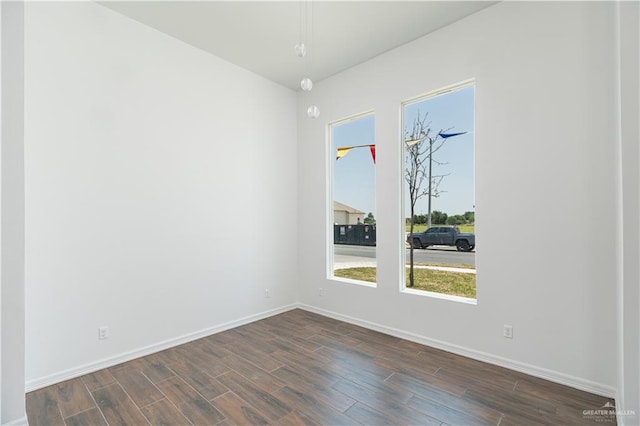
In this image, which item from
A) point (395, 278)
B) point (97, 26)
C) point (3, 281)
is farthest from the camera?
point (395, 278)

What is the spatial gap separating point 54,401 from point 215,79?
348 cm

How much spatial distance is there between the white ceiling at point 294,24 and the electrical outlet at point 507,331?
3010 mm

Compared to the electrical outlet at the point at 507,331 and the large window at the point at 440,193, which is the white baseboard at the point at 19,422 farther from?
the electrical outlet at the point at 507,331

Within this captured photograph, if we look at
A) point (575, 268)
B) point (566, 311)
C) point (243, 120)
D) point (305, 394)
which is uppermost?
point (243, 120)

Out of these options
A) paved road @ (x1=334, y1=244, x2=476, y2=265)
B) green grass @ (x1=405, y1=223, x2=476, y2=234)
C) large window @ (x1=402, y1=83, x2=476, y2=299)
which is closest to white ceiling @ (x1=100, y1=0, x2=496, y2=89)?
large window @ (x1=402, y1=83, x2=476, y2=299)

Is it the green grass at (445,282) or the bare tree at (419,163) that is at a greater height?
the bare tree at (419,163)

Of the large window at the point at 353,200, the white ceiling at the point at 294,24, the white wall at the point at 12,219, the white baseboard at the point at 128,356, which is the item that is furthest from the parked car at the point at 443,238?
the white wall at the point at 12,219

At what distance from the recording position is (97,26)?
2803mm

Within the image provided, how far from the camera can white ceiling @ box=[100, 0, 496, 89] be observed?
2.85 meters

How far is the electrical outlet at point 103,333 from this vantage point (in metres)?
2.79

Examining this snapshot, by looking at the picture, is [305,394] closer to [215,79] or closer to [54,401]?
[54,401]

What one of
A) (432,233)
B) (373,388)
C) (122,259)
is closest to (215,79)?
(122,259)

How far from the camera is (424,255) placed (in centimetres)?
354

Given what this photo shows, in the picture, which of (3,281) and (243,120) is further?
(243,120)
